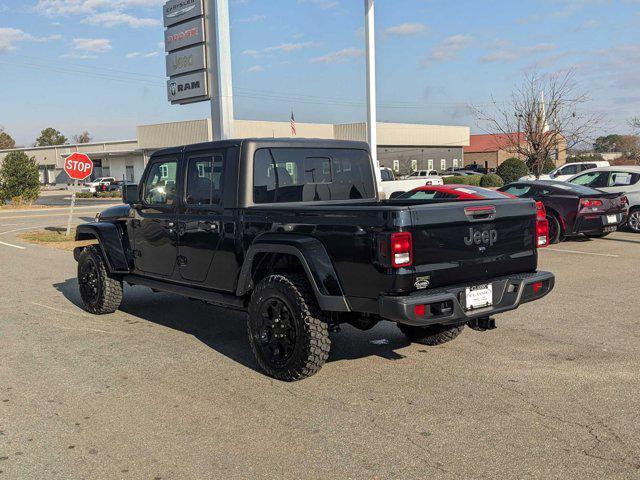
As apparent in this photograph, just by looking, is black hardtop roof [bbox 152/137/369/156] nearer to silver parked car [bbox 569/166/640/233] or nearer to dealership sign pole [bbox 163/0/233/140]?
dealership sign pole [bbox 163/0/233/140]

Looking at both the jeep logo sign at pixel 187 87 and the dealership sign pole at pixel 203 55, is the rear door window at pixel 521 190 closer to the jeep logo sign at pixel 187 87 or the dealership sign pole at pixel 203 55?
the dealership sign pole at pixel 203 55

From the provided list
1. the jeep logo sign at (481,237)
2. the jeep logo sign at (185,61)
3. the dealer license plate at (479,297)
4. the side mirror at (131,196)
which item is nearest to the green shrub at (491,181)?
the jeep logo sign at (185,61)

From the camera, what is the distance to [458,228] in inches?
185

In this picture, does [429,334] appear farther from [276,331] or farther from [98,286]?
[98,286]

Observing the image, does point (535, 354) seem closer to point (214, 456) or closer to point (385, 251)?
point (385, 251)

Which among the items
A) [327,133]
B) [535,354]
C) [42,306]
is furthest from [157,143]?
[535,354]

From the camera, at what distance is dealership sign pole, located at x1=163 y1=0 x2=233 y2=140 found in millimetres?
15641

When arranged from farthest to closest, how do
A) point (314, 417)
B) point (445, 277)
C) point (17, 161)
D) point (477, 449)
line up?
1. point (17, 161)
2. point (445, 277)
3. point (314, 417)
4. point (477, 449)

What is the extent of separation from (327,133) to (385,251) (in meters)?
59.1

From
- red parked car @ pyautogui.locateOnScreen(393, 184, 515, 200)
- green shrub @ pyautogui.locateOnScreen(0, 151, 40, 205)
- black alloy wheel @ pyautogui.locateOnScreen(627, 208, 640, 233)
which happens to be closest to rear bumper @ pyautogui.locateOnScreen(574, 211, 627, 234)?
red parked car @ pyautogui.locateOnScreen(393, 184, 515, 200)

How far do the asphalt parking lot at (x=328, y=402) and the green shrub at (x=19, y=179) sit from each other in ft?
99.1

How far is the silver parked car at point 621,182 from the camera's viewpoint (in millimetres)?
15406

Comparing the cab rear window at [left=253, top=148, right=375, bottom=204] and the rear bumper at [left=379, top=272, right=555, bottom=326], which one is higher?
the cab rear window at [left=253, top=148, right=375, bottom=204]

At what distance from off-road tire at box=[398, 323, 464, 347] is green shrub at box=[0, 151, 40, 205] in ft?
110
